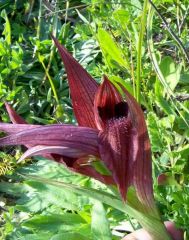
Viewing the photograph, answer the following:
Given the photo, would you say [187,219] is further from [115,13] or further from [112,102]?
[115,13]

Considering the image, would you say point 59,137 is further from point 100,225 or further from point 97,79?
point 97,79

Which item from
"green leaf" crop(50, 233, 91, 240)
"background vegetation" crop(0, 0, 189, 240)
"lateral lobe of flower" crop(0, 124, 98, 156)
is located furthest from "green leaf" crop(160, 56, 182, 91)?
"lateral lobe of flower" crop(0, 124, 98, 156)

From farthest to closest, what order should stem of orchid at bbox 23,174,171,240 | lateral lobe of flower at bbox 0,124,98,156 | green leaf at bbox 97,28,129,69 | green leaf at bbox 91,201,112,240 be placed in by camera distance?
green leaf at bbox 97,28,129,69 < green leaf at bbox 91,201,112,240 < stem of orchid at bbox 23,174,171,240 < lateral lobe of flower at bbox 0,124,98,156

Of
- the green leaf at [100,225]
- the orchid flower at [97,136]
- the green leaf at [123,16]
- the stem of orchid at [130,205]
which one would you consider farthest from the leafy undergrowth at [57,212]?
the green leaf at [123,16]

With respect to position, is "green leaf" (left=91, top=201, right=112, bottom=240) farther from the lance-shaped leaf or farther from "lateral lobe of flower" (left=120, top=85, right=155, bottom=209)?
the lance-shaped leaf

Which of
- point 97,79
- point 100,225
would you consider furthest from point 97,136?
point 97,79

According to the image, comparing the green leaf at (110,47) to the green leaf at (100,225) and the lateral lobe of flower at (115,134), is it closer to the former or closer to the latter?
the green leaf at (100,225)

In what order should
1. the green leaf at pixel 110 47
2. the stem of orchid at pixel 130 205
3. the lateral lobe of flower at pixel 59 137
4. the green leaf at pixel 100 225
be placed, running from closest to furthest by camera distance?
the lateral lobe of flower at pixel 59 137 → the stem of orchid at pixel 130 205 → the green leaf at pixel 100 225 → the green leaf at pixel 110 47

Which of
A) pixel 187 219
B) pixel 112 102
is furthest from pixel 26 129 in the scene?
pixel 187 219
